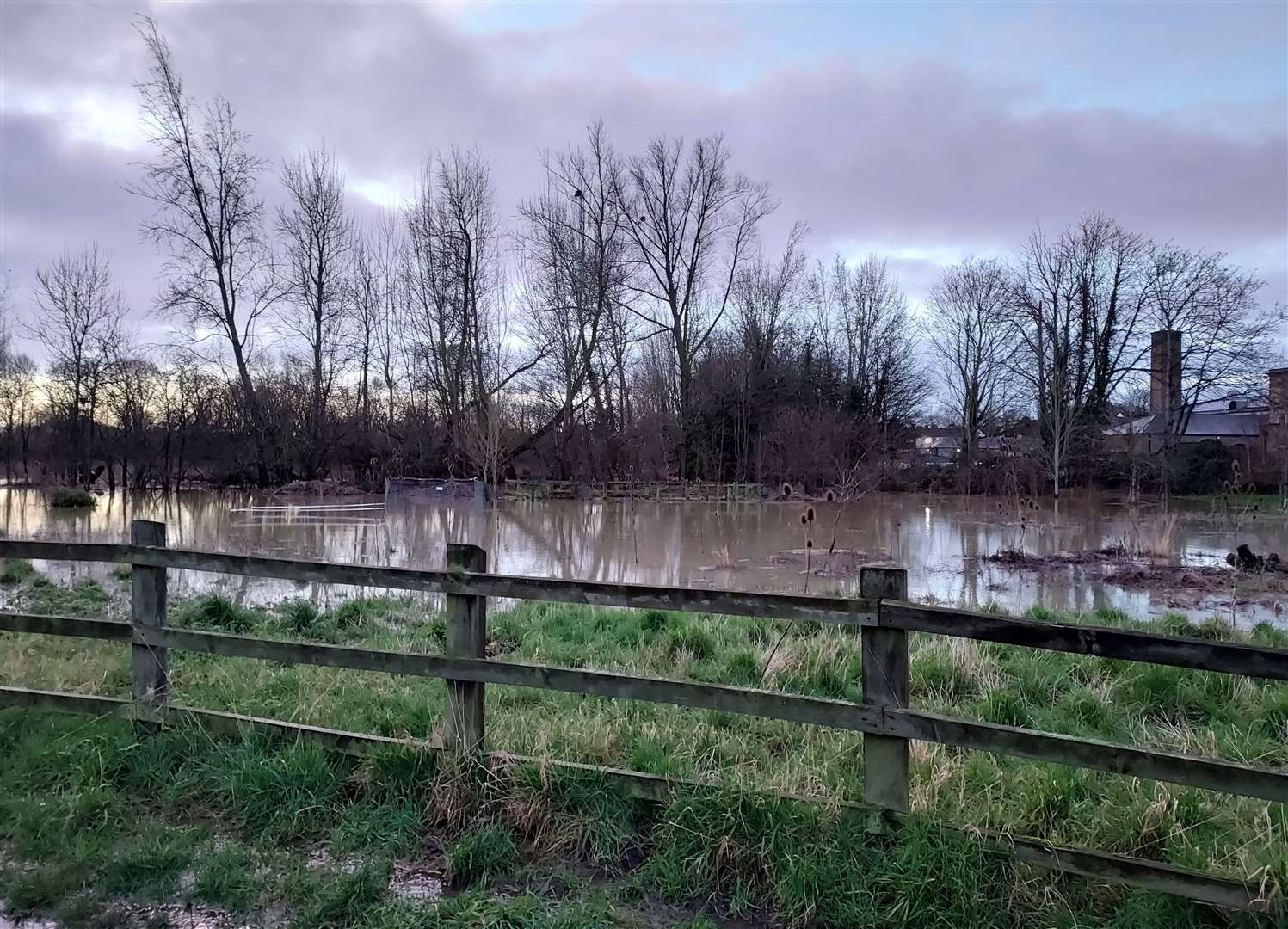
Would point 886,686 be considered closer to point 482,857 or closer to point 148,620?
point 482,857

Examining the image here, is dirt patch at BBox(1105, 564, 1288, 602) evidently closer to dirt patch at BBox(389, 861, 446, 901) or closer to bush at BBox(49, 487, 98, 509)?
dirt patch at BBox(389, 861, 446, 901)

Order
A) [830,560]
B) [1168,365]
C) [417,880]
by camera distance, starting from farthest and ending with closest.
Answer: [1168,365] → [830,560] → [417,880]

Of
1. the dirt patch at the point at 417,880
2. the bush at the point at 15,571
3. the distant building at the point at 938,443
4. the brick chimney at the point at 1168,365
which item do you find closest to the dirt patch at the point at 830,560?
the dirt patch at the point at 417,880

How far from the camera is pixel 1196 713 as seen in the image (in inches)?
200

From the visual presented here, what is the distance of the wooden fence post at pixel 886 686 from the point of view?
313 centimetres

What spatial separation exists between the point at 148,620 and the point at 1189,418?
53.4 m

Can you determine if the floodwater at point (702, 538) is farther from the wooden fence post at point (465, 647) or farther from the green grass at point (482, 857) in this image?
the green grass at point (482, 857)

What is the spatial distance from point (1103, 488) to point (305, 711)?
147 feet

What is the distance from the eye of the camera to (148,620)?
14.1ft

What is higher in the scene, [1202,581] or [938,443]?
[938,443]

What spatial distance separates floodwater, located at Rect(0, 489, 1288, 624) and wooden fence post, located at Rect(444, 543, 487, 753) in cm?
540

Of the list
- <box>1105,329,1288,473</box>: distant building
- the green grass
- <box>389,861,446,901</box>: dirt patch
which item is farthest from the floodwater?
<box>1105,329,1288,473</box>: distant building

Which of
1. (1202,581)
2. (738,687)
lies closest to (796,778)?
(738,687)

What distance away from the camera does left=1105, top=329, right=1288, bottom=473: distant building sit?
38375 millimetres
